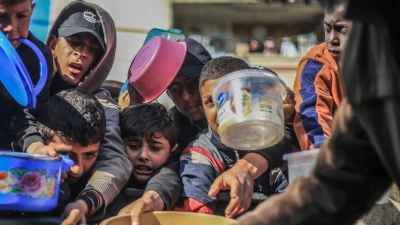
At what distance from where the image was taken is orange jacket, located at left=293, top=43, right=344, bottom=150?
259cm

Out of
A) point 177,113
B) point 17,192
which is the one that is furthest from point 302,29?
point 17,192

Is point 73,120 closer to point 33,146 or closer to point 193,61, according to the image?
point 33,146

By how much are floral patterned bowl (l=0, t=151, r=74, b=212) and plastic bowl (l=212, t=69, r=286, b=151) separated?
1.97 feet

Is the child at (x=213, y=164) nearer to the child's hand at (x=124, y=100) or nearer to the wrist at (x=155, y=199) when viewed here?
the wrist at (x=155, y=199)

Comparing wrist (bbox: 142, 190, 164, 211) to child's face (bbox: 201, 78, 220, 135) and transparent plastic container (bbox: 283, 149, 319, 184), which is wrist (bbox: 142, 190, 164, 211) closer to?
child's face (bbox: 201, 78, 220, 135)

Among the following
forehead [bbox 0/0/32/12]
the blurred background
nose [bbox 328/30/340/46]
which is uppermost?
forehead [bbox 0/0/32/12]

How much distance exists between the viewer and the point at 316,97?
2.68 m

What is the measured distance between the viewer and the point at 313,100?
2.67 meters

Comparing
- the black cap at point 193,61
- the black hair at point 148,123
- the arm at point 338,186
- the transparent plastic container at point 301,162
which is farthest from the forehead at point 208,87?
the arm at point 338,186

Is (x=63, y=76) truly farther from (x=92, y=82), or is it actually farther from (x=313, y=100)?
(x=313, y=100)

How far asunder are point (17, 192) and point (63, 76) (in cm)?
113

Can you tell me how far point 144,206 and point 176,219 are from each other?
124 mm

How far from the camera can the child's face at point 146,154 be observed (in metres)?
2.86

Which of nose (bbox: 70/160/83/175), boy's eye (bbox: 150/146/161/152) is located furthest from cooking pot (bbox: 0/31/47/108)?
boy's eye (bbox: 150/146/161/152)
